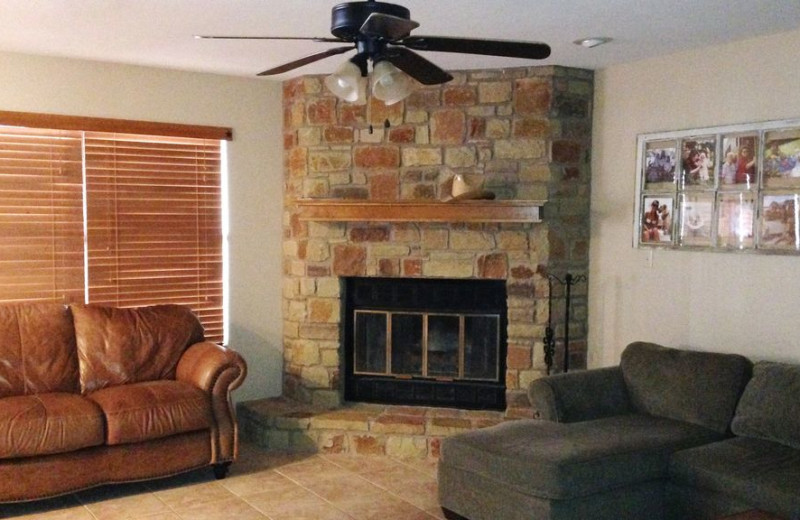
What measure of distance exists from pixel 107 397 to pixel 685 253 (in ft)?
11.0

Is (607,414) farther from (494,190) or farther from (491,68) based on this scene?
(491,68)

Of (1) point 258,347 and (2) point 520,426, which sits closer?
(2) point 520,426

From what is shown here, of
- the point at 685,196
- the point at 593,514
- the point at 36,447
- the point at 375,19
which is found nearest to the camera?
the point at 375,19

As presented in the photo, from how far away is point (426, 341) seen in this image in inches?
203

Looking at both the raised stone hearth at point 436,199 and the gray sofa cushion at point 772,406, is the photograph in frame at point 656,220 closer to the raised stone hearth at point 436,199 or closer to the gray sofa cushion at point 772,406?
the raised stone hearth at point 436,199

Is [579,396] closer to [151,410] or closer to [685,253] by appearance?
[685,253]

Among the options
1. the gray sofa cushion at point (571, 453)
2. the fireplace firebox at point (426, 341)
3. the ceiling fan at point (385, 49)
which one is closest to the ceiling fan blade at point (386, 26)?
the ceiling fan at point (385, 49)

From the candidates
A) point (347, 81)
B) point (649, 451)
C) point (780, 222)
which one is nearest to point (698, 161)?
point (780, 222)

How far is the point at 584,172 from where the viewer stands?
4961 mm

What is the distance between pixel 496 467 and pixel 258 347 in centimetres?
246

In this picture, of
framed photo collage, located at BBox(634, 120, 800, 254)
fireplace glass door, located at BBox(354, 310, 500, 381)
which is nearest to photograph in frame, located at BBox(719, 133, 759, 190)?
framed photo collage, located at BBox(634, 120, 800, 254)

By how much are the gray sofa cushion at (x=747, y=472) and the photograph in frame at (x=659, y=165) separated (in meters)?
1.62

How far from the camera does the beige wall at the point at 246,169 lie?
16.3 ft

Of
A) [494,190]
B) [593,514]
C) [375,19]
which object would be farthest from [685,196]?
[375,19]
